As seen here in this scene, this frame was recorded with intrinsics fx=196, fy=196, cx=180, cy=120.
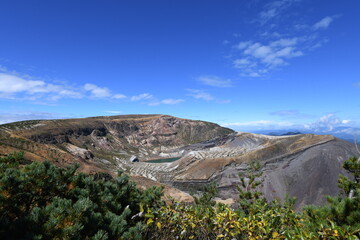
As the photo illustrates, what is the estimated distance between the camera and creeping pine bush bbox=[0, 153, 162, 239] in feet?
9.34

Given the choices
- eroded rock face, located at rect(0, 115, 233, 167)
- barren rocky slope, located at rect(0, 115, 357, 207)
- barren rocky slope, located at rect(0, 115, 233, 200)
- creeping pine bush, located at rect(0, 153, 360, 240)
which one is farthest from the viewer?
eroded rock face, located at rect(0, 115, 233, 167)

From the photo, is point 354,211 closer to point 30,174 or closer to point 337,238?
point 337,238

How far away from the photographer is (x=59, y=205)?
3229 millimetres

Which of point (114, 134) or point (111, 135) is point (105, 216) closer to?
point (111, 135)

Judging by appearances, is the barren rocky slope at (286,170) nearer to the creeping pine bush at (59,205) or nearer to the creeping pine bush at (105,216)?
the creeping pine bush at (105,216)

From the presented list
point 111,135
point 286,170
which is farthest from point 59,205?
point 111,135

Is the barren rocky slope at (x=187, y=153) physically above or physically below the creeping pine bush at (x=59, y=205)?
below

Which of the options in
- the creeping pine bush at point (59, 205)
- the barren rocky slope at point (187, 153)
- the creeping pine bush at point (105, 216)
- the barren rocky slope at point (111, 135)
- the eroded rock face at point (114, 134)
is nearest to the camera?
the creeping pine bush at point (59, 205)

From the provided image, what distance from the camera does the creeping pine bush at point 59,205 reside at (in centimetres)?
285

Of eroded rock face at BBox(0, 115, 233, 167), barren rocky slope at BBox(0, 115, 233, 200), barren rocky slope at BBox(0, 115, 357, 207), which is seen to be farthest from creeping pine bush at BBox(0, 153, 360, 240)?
eroded rock face at BBox(0, 115, 233, 167)

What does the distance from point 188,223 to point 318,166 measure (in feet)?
169

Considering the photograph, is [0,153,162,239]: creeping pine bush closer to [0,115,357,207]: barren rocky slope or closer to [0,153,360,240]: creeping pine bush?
[0,153,360,240]: creeping pine bush

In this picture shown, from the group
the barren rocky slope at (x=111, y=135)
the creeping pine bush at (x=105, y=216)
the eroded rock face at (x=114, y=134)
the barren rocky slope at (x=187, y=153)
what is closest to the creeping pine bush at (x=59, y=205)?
the creeping pine bush at (x=105, y=216)

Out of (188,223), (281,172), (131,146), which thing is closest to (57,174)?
(188,223)
